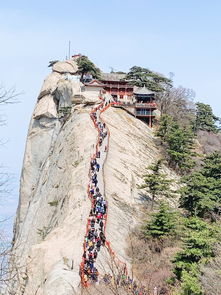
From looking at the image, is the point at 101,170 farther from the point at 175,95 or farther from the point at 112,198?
the point at 175,95

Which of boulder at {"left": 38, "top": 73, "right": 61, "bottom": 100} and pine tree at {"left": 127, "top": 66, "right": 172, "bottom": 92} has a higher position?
pine tree at {"left": 127, "top": 66, "right": 172, "bottom": 92}

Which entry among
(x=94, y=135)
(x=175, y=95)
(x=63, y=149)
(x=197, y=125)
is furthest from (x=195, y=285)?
(x=175, y=95)

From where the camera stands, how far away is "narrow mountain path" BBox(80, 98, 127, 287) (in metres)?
22.1

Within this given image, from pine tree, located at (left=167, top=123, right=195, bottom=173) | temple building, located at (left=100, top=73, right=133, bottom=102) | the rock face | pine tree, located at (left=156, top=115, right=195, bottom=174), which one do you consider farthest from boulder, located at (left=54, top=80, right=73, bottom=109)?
pine tree, located at (left=167, top=123, right=195, bottom=173)

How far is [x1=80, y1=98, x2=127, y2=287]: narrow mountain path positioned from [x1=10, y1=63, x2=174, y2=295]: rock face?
41 centimetres

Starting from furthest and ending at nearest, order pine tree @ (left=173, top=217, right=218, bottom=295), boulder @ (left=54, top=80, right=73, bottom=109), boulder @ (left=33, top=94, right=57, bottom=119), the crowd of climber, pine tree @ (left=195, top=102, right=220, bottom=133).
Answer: pine tree @ (left=195, top=102, right=220, bottom=133) < boulder @ (left=33, top=94, right=57, bottom=119) < boulder @ (left=54, top=80, right=73, bottom=109) < the crowd of climber < pine tree @ (left=173, top=217, right=218, bottom=295)

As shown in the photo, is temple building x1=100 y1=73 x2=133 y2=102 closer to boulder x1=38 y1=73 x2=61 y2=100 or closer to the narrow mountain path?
boulder x1=38 y1=73 x2=61 y2=100

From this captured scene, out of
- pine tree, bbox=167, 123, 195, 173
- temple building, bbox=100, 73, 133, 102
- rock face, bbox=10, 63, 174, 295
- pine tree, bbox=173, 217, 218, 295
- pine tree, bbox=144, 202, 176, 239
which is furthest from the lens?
temple building, bbox=100, 73, 133, 102

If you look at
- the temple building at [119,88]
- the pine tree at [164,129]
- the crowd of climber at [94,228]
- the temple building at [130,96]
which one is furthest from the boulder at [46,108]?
the crowd of climber at [94,228]

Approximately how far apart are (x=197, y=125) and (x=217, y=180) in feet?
103

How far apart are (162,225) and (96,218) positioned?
4134 millimetres

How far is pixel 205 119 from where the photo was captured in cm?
6988

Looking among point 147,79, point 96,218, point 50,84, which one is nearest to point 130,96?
point 147,79

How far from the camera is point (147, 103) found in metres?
60.8
